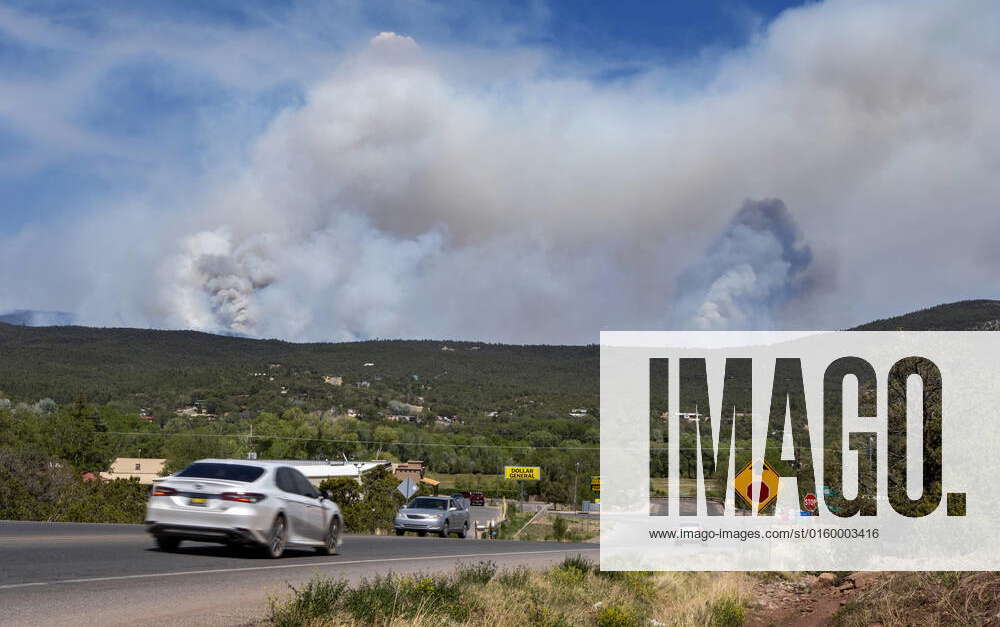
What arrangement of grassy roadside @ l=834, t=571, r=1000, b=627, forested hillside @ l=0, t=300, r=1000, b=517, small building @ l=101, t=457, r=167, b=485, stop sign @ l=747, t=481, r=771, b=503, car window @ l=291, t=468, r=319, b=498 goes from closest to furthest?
grassy roadside @ l=834, t=571, r=1000, b=627
car window @ l=291, t=468, r=319, b=498
stop sign @ l=747, t=481, r=771, b=503
small building @ l=101, t=457, r=167, b=485
forested hillside @ l=0, t=300, r=1000, b=517

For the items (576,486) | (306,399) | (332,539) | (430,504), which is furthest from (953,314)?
(306,399)

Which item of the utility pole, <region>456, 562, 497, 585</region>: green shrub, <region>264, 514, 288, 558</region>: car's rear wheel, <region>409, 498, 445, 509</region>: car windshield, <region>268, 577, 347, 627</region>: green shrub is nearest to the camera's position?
<region>268, 577, 347, 627</region>: green shrub

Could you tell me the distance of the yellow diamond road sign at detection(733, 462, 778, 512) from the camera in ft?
69.5

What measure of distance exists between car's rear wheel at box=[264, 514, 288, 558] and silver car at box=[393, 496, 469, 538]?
62.6 feet

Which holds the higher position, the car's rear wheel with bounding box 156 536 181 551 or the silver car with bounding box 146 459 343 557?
the silver car with bounding box 146 459 343 557

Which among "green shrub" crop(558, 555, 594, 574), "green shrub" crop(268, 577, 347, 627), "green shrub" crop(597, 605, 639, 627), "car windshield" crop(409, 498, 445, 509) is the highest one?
"green shrub" crop(268, 577, 347, 627)

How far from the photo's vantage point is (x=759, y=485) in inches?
833

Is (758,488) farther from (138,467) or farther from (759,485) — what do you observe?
(138,467)

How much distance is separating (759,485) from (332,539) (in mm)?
9084

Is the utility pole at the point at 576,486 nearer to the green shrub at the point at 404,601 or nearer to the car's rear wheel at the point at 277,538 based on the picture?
the car's rear wheel at the point at 277,538

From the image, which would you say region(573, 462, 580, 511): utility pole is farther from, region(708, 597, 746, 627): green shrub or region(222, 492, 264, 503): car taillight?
region(222, 492, 264, 503): car taillight

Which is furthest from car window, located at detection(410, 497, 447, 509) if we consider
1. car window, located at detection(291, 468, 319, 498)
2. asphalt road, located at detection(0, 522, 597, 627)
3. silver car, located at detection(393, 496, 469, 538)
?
car window, located at detection(291, 468, 319, 498)

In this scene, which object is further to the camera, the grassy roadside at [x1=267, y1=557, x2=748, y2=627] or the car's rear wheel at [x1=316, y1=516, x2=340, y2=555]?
the car's rear wheel at [x1=316, y1=516, x2=340, y2=555]

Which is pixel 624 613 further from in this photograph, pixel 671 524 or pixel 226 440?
pixel 226 440
